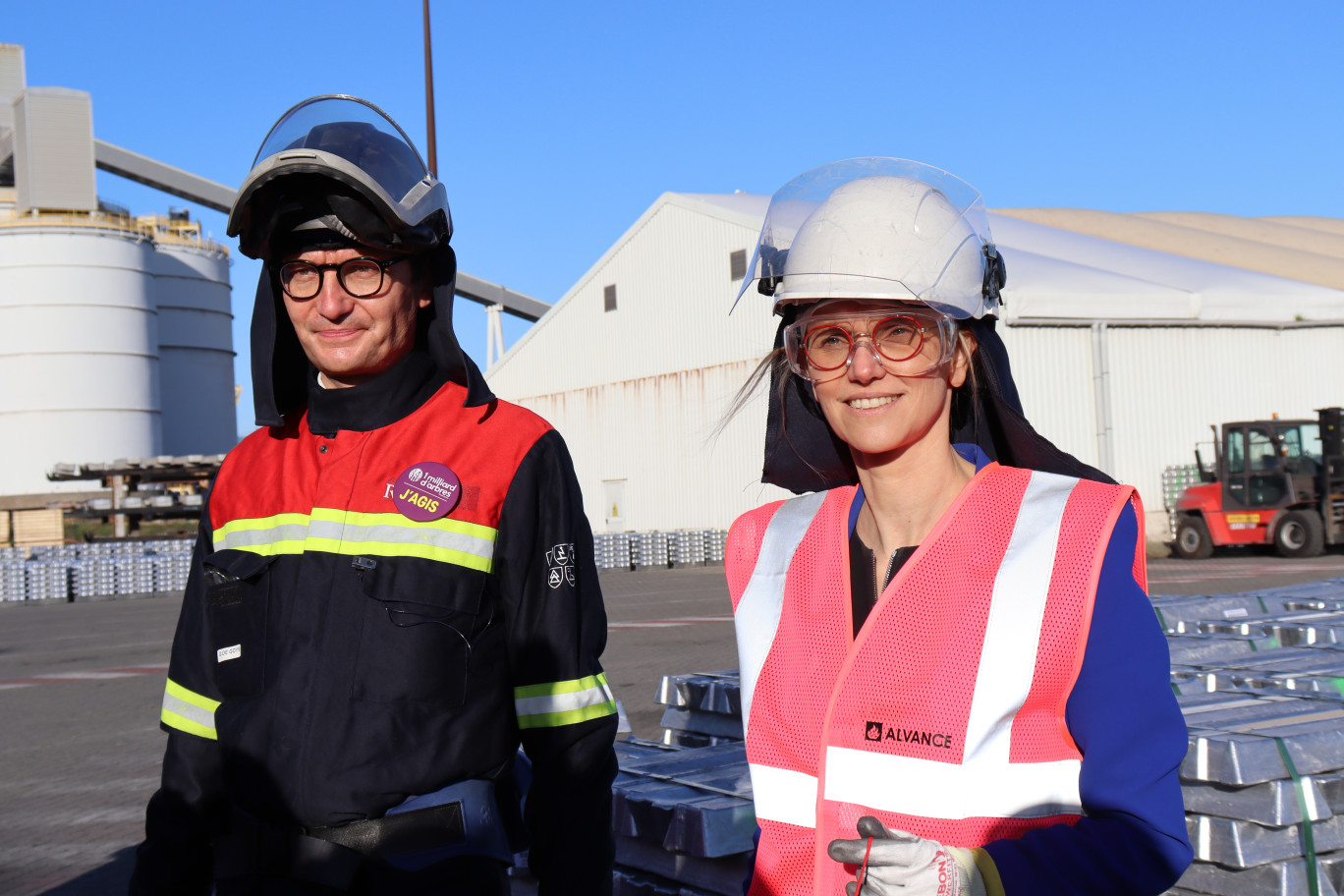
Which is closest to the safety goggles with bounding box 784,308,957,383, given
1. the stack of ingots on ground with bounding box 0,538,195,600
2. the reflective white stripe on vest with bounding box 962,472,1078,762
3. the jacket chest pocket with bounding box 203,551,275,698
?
the reflective white stripe on vest with bounding box 962,472,1078,762

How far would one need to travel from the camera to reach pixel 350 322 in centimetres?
237

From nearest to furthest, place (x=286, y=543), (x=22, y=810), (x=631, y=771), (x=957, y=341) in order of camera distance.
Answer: (x=957, y=341)
(x=286, y=543)
(x=631, y=771)
(x=22, y=810)

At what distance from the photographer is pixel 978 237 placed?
207 centimetres

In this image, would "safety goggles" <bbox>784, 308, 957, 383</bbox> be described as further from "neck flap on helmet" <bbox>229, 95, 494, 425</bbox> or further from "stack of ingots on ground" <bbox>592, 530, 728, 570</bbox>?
"stack of ingots on ground" <bbox>592, 530, 728, 570</bbox>

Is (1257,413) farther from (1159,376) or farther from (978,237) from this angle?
(978,237)

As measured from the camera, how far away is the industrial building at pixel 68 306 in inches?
1763

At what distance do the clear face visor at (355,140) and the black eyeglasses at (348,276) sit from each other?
0.47 ft

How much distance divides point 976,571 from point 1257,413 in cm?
2779

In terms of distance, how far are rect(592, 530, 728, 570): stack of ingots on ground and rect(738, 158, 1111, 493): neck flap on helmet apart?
25.1m

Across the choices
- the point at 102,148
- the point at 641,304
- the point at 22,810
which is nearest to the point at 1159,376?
the point at 641,304

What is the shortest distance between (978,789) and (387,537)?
1.15 m

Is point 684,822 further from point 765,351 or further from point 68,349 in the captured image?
point 68,349

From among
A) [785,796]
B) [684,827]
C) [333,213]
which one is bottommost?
[684,827]

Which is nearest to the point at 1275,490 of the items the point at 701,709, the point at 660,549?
the point at 660,549
